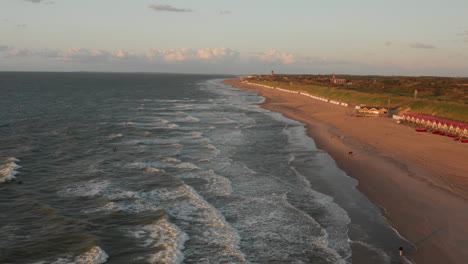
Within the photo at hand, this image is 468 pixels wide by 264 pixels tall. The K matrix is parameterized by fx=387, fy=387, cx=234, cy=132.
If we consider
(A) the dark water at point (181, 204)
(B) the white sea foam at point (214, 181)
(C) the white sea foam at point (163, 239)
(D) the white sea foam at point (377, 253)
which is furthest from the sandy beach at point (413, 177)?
(C) the white sea foam at point (163, 239)

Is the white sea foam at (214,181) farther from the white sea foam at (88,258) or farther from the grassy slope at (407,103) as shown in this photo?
the grassy slope at (407,103)

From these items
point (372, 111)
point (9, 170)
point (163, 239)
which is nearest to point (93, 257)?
point (163, 239)

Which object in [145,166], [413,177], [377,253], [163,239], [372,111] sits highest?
[372,111]

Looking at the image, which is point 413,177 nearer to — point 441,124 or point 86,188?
point 86,188

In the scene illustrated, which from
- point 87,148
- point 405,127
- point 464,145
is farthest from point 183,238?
point 405,127

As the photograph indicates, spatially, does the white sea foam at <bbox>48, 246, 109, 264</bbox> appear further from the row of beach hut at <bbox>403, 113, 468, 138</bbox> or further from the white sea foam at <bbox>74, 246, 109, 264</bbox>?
the row of beach hut at <bbox>403, 113, 468, 138</bbox>

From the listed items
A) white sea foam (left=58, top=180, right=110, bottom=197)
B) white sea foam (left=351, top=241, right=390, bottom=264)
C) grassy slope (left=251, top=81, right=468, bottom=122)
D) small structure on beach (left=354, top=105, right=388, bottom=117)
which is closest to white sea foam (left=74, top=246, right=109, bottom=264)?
white sea foam (left=58, top=180, right=110, bottom=197)

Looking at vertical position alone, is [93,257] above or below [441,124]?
below

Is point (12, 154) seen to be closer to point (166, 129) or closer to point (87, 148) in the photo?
point (87, 148)

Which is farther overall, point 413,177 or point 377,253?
point 413,177
